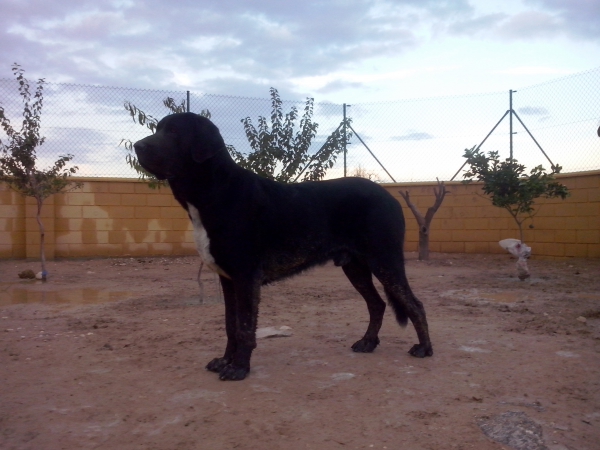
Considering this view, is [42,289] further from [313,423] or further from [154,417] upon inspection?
[313,423]

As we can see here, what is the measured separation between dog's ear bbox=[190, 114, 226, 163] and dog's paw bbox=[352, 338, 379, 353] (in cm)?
195

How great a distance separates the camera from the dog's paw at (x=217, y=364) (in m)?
4.05

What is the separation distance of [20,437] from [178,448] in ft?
2.79

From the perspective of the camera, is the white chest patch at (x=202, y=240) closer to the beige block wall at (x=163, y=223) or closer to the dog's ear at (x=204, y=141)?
the dog's ear at (x=204, y=141)

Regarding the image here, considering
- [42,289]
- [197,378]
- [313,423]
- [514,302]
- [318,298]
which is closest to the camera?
[313,423]

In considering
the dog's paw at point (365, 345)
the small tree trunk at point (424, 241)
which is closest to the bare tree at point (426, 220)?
the small tree trunk at point (424, 241)

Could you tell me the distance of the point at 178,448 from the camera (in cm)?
282

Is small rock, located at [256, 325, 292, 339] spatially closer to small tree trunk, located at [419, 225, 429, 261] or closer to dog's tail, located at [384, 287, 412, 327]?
dog's tail, located at [384, 287, 412, 327]

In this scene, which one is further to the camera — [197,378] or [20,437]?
[197,378]

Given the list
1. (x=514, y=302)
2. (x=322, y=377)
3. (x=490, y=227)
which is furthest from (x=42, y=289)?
(x=490, y=227)

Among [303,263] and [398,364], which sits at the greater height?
[303,263]

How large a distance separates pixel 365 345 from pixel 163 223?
9.36 metres

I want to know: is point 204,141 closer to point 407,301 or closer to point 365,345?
point 407,301

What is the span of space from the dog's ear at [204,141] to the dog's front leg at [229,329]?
916 mm
